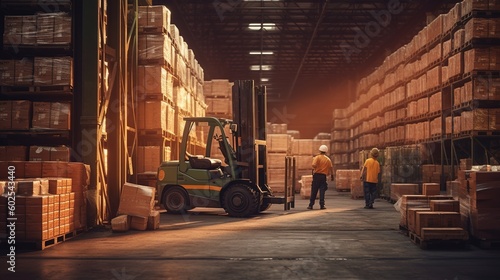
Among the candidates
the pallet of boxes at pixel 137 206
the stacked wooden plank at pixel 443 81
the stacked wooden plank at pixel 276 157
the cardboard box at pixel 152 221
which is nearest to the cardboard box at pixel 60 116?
the pallet of boxes at pixel 137 206

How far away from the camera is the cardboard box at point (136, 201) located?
29.8 feet

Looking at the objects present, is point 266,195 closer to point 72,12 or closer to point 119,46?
point 119,46

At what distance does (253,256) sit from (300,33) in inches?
827

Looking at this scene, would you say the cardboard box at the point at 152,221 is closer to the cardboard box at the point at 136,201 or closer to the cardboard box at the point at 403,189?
the cardboard box at the point at 136,201

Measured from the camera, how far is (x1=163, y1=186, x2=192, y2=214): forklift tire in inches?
475

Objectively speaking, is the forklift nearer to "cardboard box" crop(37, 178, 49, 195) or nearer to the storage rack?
"cardboard box" crop(37, 178, 49, 195)

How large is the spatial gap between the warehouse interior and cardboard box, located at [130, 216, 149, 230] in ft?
0.42

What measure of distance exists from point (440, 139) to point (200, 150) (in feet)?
25.8

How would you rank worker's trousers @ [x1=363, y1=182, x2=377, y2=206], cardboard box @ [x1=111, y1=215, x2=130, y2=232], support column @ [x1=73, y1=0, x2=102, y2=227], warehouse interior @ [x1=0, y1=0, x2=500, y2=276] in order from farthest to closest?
worker's trousers @ [x1=363, y1=182, x2=377, y2=206], support column @ [x1=73, y1=0, x2=102, y2=227], cardboard box @ [x1=111, y1=215, x2=130, y2=232], warehouse interior @ [x1=0, y1=0, x2=500, y2=276]

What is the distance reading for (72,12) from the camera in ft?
31.0

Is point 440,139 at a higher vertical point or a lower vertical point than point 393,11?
lower

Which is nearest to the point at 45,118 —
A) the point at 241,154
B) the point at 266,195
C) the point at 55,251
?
the point at 55,251

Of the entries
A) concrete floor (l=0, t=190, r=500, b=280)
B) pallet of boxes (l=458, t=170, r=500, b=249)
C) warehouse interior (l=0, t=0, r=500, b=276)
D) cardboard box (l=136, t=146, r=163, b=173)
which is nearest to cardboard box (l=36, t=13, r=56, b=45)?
warehouse interior (l=0, t=0, r=500, b=276)

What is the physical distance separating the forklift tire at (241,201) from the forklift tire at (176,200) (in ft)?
3.37
